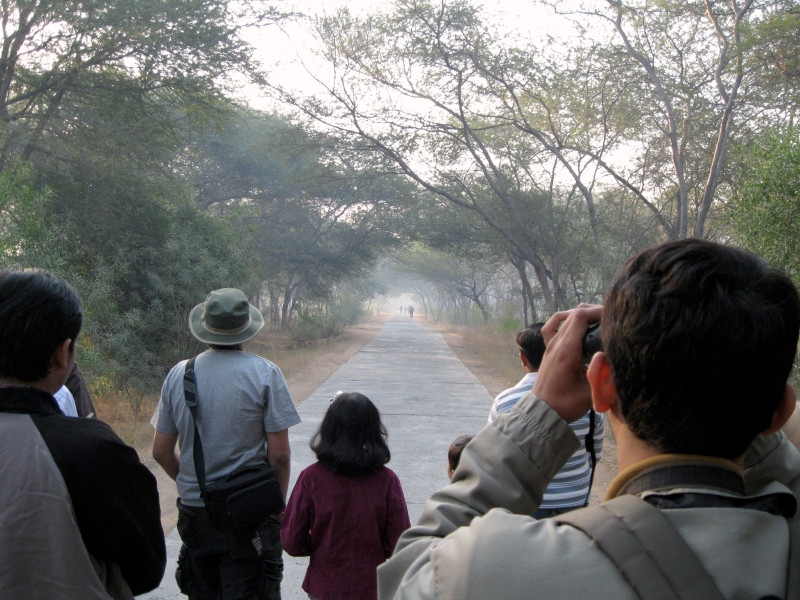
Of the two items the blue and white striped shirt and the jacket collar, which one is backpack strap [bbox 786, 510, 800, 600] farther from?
the blue and white striped shirt

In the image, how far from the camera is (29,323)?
71.6 inches

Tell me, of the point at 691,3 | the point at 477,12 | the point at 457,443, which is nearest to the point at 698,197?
the point at 691,3

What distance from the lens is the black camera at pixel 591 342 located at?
44.8 inches

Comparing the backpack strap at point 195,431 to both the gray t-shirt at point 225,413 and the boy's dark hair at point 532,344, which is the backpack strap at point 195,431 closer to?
the gray t-shirt at point 225,413

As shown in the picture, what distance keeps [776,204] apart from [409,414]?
5337 mm

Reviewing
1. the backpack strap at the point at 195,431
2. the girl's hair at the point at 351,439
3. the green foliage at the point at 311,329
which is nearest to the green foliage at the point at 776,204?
the girl's hair at the point at 351,439

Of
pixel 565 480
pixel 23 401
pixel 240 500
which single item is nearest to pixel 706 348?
pixel 23 401

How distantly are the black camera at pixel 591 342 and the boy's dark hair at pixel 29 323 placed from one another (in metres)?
1.34

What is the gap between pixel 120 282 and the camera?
12062 mm

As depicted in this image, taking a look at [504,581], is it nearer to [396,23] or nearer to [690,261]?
[690,261]

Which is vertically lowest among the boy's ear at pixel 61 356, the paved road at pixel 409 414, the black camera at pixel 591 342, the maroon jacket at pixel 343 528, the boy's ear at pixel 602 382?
the paved road at pixel 409 414

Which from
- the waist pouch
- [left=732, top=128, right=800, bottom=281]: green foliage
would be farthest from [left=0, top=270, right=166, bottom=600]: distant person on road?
[left=732, top=128, right=800, bottom=281]: green foliage

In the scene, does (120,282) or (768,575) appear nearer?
(768,575)

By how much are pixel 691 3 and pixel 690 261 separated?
11.3 metres
